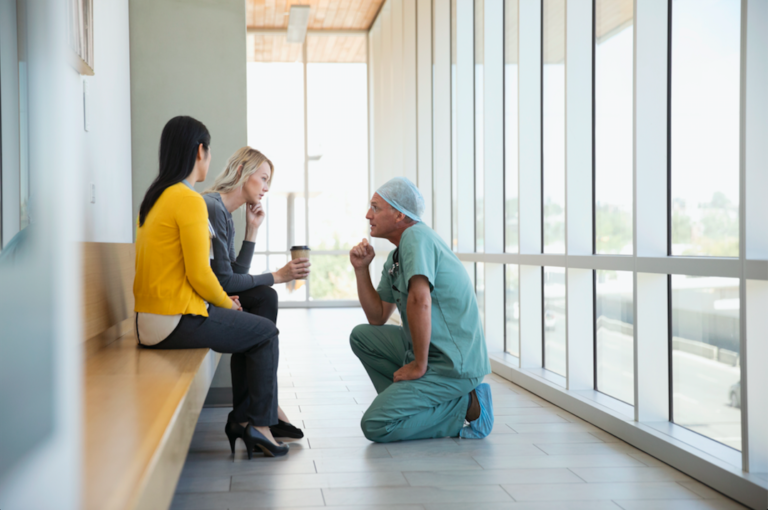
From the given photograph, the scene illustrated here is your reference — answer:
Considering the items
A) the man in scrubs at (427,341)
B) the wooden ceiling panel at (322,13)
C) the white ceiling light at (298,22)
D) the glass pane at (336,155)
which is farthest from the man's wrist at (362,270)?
the glass pane at (336,155)

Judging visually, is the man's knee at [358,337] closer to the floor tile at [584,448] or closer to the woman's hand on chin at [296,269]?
the woman's hand on chin at [296,269]

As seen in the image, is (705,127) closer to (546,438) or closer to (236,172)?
(546,438)

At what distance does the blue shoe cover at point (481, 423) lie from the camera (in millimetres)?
2604

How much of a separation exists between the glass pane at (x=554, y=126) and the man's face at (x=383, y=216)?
139 cm

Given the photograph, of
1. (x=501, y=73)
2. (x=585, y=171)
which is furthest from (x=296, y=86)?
(x=585, y=171)

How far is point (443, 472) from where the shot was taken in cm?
218

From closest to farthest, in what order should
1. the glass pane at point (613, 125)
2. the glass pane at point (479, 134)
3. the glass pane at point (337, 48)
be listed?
the glass pane at point (613, 125), the glass pane at point (479, 134), the glass pane at point (337, 48)

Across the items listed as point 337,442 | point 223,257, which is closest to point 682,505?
point 337,442

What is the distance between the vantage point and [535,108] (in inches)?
154

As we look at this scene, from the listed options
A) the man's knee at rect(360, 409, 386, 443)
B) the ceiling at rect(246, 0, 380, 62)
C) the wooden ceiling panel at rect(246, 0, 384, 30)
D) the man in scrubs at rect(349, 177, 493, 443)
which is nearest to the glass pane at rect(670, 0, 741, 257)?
the man in scrubs at rect(349, 177, 493, 443)

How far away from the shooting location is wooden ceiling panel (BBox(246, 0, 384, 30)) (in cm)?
840

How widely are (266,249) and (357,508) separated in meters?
7.48

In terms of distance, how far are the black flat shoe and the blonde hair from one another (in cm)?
104

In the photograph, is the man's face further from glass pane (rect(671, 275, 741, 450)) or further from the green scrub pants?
glass pane (rect(671, 275, 741, 450))
